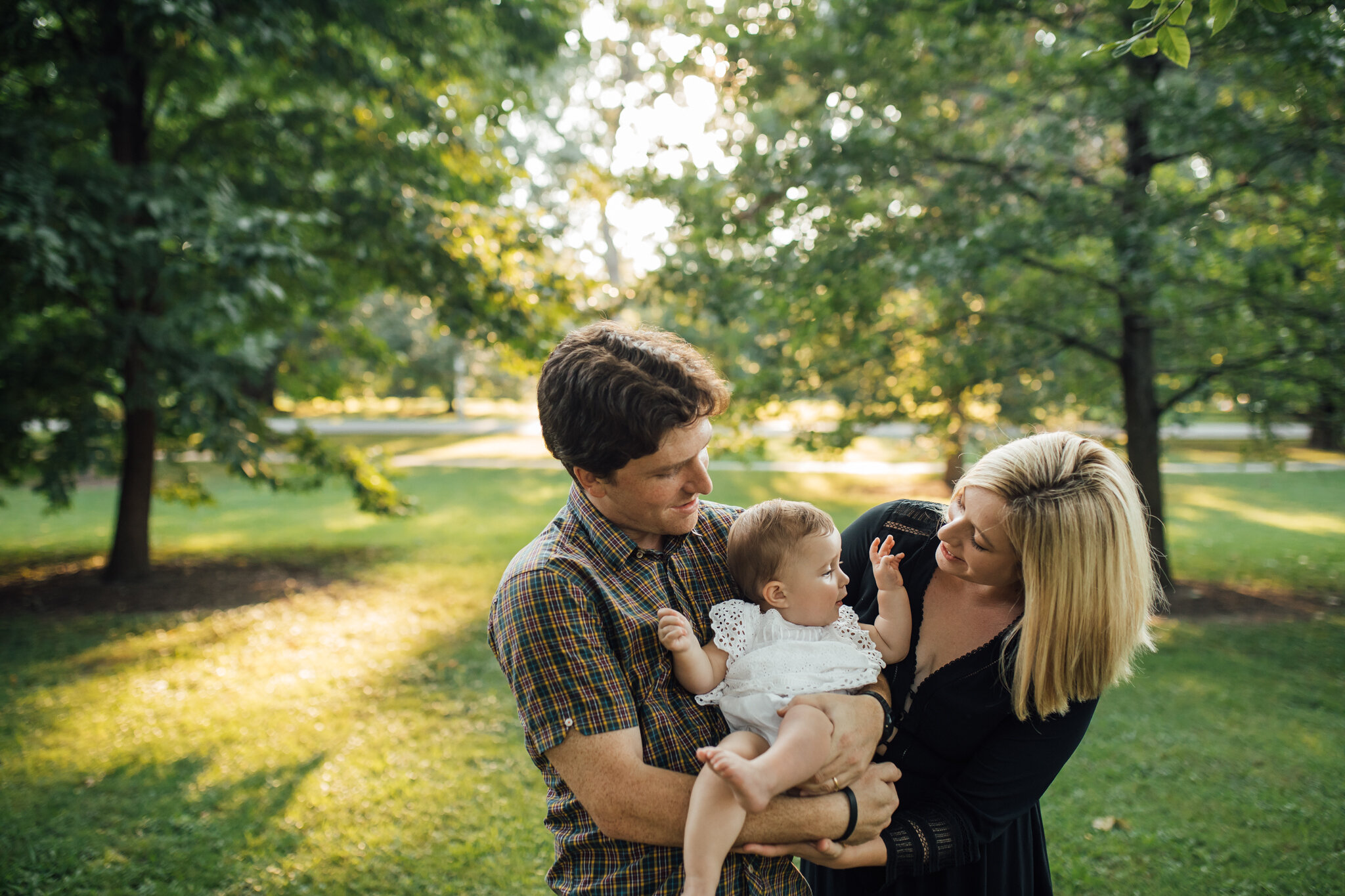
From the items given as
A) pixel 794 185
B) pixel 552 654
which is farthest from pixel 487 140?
pixel 552 654

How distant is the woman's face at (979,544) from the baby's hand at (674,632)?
2.17ft

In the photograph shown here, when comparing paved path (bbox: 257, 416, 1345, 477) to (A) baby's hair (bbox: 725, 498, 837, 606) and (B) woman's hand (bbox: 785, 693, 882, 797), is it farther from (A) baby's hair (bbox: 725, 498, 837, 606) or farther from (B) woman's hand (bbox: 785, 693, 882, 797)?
(B) woman's hand (bbox: 785, 693, 882, 797)

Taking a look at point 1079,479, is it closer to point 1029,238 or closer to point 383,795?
point 383,795

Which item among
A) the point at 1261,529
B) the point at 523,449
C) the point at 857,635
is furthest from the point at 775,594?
the point at 523,449

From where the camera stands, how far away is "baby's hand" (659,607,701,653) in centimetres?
175

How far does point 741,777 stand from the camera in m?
1.63

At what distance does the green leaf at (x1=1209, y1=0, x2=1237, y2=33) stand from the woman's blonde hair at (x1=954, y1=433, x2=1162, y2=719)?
3.38ft

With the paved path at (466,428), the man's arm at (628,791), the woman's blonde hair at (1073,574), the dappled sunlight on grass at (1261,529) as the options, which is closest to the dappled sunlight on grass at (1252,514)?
the dappled sunlight on grass at (1261,529)

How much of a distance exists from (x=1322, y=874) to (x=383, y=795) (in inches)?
182

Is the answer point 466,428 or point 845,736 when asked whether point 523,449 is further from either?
point 845,736

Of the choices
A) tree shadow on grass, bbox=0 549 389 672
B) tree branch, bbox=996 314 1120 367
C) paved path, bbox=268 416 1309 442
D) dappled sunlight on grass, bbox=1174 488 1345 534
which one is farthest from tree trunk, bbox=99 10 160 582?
paved path, bbox=268 416 1309 442

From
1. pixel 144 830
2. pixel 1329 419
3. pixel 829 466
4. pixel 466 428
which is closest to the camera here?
pixel 144 830

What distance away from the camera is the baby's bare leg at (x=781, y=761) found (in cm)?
164

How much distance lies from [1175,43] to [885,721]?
1.78m
